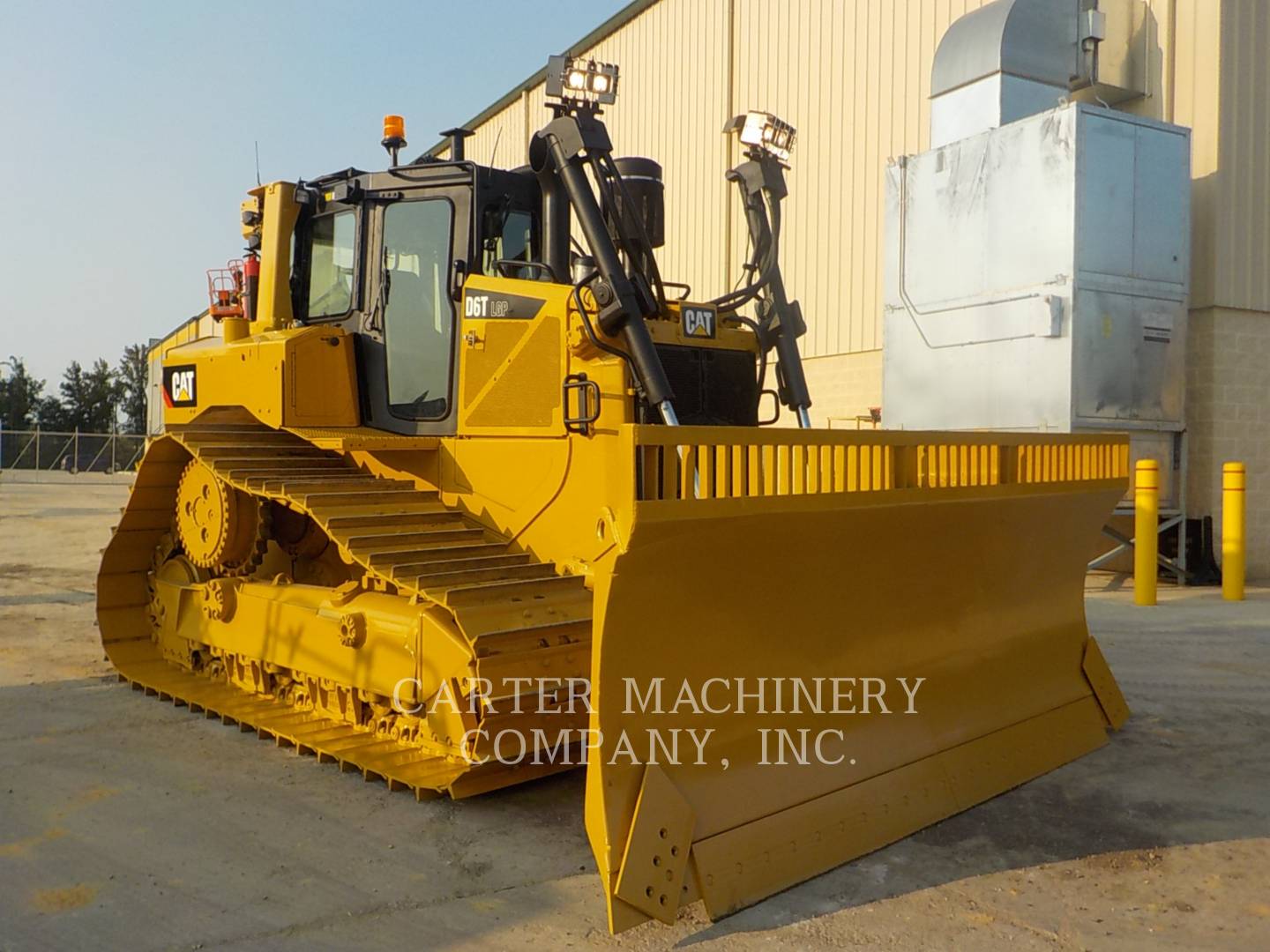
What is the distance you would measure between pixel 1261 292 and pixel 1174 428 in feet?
5.95

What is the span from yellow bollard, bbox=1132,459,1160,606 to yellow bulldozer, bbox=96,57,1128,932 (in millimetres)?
4233

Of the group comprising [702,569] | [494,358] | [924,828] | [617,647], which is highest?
[494,358]

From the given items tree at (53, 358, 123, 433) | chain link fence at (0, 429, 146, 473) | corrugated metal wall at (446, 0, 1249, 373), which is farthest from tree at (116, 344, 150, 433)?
corrugated metal wall at (446, 0, 1249, 373)

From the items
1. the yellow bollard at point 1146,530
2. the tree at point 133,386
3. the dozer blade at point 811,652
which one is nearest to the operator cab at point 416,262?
the dozer blade at point 811,652

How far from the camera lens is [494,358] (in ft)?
16.4

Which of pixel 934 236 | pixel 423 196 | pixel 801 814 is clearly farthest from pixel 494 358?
pixel 934 236

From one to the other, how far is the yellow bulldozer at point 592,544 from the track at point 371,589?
2cm

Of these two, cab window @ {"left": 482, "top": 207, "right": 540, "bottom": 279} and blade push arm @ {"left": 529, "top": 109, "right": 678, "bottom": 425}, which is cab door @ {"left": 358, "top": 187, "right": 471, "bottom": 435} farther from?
blade push arm @ {"left": 529, "top": 109, "right": 678, "bottom": 425}

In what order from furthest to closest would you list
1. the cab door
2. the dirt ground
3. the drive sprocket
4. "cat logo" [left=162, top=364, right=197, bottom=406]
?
"cat logo" [left=162, top=364, right=197, bottom=406] < the drive sprocket < the cab door < the dirt ground

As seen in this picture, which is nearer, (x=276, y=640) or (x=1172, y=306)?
(x=276, y=640)

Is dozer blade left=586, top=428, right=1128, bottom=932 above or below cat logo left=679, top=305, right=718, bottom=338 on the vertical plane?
below

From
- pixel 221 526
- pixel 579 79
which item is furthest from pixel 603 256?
pixel 221 526

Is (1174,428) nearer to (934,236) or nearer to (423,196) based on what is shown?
(934,236)

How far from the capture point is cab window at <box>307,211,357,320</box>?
565cm
